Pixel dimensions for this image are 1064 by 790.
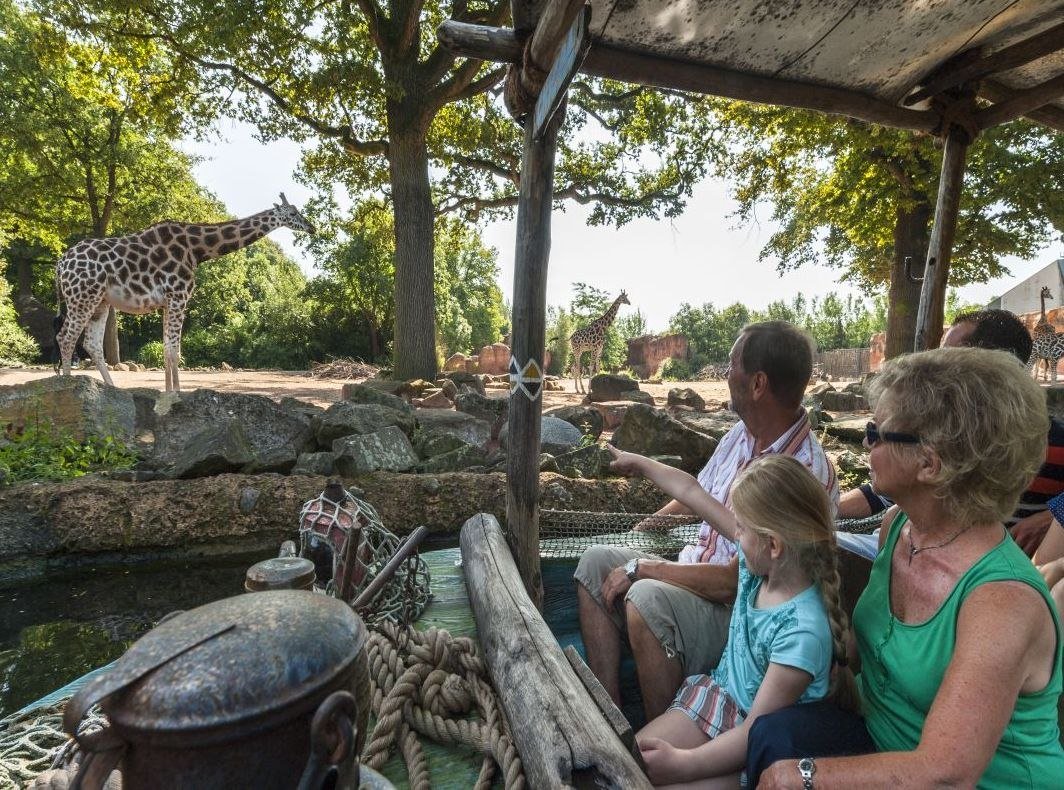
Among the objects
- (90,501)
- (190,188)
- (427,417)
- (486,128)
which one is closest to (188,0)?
(486,128)

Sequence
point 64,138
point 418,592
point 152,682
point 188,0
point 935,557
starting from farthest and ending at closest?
point 64,138 < point 188,0 < point 418,592 < point 935,557 < point 152,682

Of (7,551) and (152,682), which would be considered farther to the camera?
(7,551)

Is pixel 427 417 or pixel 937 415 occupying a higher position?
pixel 937 415

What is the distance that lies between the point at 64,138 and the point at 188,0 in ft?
35.0

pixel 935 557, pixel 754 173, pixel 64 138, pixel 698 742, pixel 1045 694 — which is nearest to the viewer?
pixel 1045 694

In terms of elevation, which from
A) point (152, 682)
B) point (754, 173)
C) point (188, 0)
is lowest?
point (152, 682)

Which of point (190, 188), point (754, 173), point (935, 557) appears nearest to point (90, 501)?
point (935, 557)

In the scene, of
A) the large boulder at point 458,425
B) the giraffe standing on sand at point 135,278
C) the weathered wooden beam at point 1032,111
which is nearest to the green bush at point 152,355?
the giraffe standing on sand at point 135,278

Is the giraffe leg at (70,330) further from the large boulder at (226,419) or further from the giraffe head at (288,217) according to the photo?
the giraffe head at (288,217)

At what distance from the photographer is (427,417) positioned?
25.0ft

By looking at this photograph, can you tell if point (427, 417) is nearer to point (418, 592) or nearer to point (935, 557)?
point (418, 592)

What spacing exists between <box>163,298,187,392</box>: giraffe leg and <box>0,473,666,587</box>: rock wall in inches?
132

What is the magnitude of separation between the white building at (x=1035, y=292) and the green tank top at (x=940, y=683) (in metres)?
30.4

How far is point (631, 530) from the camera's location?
11.7 ft
